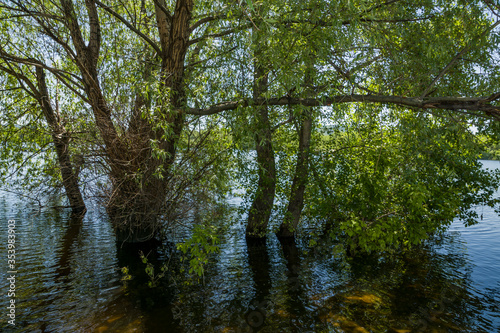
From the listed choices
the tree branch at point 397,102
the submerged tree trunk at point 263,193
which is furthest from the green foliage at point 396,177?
the submerged tree trunk at point 263,193

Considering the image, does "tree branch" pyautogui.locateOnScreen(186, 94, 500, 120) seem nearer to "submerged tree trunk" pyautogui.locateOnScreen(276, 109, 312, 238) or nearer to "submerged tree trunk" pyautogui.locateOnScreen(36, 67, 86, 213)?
"submerged tree trunk" pyautogui.locateOnScreen(276, 109, 312, 238)

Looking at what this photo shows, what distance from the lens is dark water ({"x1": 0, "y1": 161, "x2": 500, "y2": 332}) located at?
5.38 meters

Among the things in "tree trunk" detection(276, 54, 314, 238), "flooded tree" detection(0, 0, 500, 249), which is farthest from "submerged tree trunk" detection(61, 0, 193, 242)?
"tree trunk" detection(276, 54, 314, 238)

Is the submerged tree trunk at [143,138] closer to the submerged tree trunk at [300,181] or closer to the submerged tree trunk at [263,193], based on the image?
the submerged tree trunk at [263,193]

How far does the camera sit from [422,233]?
7.12 m

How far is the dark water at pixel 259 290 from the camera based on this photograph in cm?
538

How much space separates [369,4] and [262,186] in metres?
5.30

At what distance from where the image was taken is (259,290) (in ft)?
21.9

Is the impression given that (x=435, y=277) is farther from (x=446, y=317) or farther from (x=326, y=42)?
(x=326, y=42)

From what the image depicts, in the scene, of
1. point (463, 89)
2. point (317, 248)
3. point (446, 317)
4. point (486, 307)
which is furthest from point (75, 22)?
point (486, 307)

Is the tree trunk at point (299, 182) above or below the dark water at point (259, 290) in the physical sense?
above

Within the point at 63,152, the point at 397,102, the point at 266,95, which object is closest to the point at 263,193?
the point at 266,95

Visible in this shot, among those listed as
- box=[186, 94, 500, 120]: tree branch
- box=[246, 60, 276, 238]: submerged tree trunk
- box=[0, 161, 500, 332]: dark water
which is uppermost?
box=[186, 94, 500, 120]: tree branch

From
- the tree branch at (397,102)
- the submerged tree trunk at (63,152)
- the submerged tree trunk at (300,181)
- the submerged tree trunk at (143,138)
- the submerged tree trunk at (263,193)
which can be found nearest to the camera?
the tree branch at (397,102)
